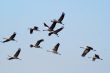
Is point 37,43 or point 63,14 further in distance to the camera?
point 37,43

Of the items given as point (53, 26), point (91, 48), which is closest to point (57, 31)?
point (53, 26)

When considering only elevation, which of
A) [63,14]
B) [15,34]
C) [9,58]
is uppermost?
[63,14]

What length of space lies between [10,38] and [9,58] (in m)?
2.95

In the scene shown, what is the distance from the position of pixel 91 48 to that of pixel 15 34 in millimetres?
11100

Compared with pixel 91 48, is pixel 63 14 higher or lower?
higher

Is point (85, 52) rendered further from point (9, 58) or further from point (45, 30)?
point (9, 58)

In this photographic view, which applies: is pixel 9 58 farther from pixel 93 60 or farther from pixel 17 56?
pixel 93 60

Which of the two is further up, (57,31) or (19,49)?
(57,31)

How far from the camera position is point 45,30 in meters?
56.1

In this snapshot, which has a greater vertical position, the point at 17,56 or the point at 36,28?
the point at 36,28

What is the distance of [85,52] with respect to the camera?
184 feet

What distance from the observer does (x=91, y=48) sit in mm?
55531

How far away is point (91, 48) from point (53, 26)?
612cm

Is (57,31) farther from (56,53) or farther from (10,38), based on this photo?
(10,38)
